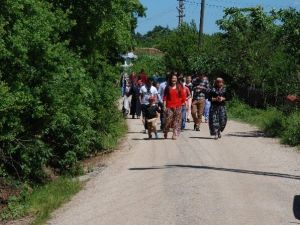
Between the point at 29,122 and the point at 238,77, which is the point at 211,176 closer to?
the point at 29,122

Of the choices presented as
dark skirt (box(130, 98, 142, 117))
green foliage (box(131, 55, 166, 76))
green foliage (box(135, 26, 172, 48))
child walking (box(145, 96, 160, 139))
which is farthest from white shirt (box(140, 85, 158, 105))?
green foliage (box(131, 55, 166, 76))

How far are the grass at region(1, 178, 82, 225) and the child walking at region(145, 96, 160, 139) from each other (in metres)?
6.72

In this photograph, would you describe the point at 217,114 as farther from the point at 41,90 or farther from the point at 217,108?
the point at 41,90

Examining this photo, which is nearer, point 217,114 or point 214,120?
point 214,120

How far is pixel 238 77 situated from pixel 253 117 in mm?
6887

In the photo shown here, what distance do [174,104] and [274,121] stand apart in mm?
4192

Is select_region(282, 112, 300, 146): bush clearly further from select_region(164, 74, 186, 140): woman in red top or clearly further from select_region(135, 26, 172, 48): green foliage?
select_region(135, 26, 172, 48): green foliage

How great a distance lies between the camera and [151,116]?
18906mm

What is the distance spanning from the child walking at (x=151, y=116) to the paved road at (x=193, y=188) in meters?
1.76

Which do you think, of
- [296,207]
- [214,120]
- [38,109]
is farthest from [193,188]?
[214,120]

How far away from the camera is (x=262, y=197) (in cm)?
1030

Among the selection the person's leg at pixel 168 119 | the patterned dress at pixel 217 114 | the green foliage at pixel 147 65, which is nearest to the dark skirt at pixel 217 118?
the patterned dress at pixel 217 114

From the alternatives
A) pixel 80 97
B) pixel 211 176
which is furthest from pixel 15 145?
pixel 211 176

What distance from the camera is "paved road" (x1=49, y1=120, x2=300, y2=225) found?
30.0 ft
